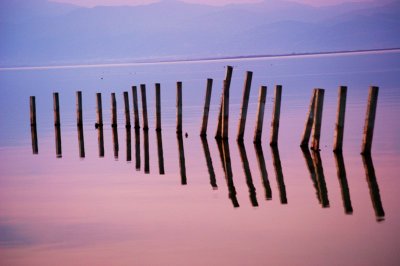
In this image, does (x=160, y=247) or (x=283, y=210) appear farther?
(x=283, y=210)

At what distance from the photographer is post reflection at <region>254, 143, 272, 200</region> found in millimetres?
17188

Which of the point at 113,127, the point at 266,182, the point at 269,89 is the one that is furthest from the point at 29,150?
the point at 269,89

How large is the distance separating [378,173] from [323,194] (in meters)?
2.44

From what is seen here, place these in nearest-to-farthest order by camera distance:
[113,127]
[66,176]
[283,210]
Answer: [283,210] < [66,176] < [113,127]

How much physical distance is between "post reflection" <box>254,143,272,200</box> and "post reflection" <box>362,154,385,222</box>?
6.03 ft

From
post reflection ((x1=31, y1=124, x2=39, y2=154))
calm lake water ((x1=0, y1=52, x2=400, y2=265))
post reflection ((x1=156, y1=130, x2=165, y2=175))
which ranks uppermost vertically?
post reflection ((x1=31, y1=124, x2=39, y2=154))

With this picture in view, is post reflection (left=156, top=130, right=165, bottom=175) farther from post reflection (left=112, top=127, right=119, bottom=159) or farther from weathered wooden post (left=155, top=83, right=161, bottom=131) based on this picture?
post reflection (left=112, top=127, right=119, bottom=159)

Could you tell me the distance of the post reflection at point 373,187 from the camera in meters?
14.9

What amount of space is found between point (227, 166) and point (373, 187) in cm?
460

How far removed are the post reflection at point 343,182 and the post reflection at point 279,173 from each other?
3.46 feet

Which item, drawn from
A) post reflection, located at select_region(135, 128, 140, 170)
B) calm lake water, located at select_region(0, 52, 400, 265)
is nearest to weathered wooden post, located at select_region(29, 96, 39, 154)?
calm lake water, located at select_region(0, 52, 400, 265)

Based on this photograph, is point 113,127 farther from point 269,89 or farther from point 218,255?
point 269,89

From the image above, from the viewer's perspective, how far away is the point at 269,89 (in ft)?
171

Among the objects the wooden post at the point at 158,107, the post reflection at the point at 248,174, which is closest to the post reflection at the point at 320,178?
the post reflection at the point at 248,174
